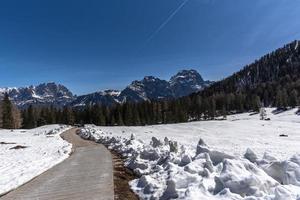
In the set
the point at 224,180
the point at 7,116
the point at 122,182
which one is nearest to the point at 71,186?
the point at 122,182

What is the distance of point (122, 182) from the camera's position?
1090cm

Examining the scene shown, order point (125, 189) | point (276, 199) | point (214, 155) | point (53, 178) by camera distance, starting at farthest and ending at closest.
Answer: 1. point (53, 178)
2. point (214, 155)
3. point (125, 189)
4. point (276, 199)

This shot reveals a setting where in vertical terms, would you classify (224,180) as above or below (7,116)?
below

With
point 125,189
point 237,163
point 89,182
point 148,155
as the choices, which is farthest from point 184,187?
point 148,155

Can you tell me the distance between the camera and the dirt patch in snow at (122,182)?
895cm

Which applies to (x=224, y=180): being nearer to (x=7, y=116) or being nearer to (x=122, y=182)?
(x=122, y=182)

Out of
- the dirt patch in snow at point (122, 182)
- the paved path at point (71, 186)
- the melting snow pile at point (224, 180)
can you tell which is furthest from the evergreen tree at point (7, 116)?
the melting snow pile at point (224, 180)

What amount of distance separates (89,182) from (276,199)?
7037 mm

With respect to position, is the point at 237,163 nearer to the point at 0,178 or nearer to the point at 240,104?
the point at 0,178

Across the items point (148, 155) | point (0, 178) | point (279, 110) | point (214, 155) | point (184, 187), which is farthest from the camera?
point (279, 110)

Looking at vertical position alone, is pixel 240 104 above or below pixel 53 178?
above

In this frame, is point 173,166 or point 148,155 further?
point 148,155

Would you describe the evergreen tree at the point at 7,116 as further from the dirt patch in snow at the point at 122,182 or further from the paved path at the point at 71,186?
the dirt patch in snow at the point at 122,182

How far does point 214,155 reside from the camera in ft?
35.2
